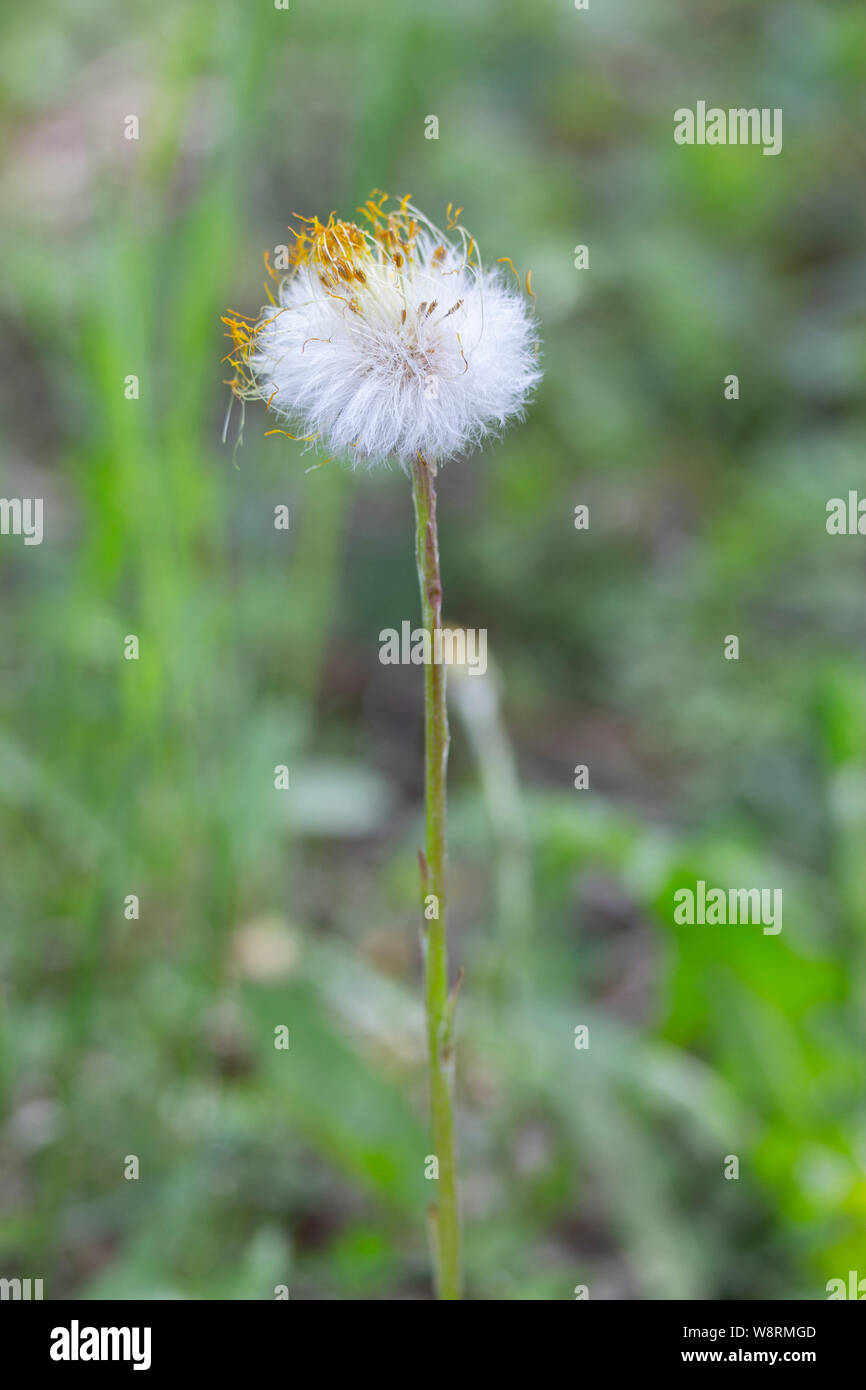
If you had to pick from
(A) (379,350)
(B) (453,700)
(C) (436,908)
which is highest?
(B) (453,700)

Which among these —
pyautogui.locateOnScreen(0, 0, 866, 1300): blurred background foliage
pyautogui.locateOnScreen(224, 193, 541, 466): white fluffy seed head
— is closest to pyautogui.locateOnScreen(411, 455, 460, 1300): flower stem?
pyautogui.locateOnScreen(224, 193, 541, 466): white fluffy seed head

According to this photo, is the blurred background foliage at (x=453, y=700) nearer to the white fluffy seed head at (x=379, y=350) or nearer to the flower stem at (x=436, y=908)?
the flower stem at (x=436, y=908)

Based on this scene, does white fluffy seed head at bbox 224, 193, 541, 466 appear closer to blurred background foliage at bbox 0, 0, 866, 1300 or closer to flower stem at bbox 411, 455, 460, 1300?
flower stem at bbox 411, 455, 460, 1300

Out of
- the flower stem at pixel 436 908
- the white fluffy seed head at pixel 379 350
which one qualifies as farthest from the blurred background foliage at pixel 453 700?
the white fluffy seed head at pixel 379 350

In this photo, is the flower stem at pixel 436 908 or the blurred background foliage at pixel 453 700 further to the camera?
the blurred background foliage at pixel 453 700

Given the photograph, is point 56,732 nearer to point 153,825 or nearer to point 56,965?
point 153,825

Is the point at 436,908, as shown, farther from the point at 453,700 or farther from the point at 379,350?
the point at 453,700

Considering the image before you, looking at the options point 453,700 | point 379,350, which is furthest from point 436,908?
point 453,700
